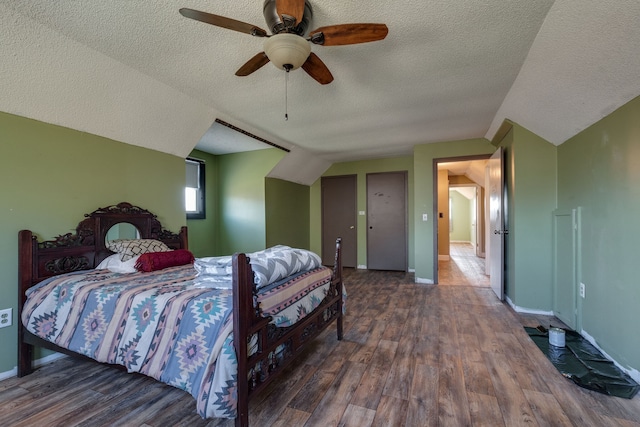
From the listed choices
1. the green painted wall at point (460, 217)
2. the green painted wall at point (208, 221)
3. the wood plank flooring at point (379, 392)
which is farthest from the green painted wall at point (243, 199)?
the green painted wall at point (460, 217)

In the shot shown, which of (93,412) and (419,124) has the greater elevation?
(419,124)

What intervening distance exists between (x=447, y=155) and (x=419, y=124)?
113cm

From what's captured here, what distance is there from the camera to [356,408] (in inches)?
64.4

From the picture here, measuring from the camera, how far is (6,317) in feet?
6.55

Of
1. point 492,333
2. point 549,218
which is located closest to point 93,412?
point 492,333

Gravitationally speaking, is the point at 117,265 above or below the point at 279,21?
below

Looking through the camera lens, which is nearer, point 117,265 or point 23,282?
point 23,282

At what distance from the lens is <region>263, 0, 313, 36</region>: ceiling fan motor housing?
1463 millimetres

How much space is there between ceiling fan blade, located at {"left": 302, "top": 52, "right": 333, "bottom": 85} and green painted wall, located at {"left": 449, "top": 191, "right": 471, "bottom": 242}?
10.8 metres

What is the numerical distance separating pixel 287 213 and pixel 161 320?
394 cm

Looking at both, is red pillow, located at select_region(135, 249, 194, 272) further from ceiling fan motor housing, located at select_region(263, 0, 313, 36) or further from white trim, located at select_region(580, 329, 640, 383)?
white trim, located at select_region(580, 329, 640, 383)

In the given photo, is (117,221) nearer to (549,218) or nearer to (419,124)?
(419,124)

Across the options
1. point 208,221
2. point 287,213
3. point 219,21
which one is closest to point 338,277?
point 219,21

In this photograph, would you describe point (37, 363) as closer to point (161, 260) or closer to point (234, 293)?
point (161, 260)
